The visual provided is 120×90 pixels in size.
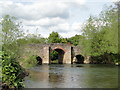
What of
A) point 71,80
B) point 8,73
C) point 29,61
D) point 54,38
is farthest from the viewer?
point 54,38

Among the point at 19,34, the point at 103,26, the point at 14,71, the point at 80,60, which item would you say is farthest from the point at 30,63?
the point at 80,60

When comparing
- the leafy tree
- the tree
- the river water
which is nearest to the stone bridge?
the river water

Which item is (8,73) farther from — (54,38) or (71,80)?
(54,38)

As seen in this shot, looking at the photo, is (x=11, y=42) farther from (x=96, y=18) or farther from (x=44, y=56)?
(x=44, y=56)

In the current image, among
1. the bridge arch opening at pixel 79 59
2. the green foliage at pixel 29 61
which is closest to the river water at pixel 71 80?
the green foliage at pixel 29 61

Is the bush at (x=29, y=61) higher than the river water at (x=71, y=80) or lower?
higher

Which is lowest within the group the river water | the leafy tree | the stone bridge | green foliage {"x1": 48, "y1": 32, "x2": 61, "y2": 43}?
the river water

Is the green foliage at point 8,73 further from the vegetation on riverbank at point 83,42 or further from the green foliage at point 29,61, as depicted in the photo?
the green foliage at point 29,61

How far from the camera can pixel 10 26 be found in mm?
17766

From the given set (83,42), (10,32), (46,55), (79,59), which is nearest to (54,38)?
(79,59)

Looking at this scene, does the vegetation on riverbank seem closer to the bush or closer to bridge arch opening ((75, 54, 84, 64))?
the bush

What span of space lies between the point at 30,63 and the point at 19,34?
229 cm

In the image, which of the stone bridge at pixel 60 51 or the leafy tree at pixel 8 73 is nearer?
the leafy tree at pixel 8 73

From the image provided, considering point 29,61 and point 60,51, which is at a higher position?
point 60,51
